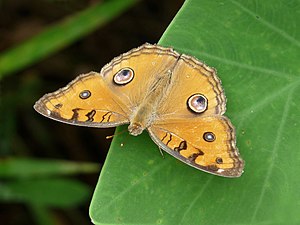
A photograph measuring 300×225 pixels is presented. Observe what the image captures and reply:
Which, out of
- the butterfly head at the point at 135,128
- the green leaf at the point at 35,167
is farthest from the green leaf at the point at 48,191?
the butterfly head at the point at 135,128

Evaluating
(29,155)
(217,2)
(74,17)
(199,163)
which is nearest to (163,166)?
(199,163)

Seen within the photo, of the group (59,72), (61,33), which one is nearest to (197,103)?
(61,33)

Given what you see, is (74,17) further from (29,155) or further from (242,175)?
(242,175)

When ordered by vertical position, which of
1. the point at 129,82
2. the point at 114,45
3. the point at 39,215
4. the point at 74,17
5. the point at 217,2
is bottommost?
the point at 39,215

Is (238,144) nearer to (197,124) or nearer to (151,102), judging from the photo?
(197,124)

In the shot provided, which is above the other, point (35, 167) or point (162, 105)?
point (162, 105)

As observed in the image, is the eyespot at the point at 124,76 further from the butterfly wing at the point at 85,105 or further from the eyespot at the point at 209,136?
the eyespot at the point at 209,136
